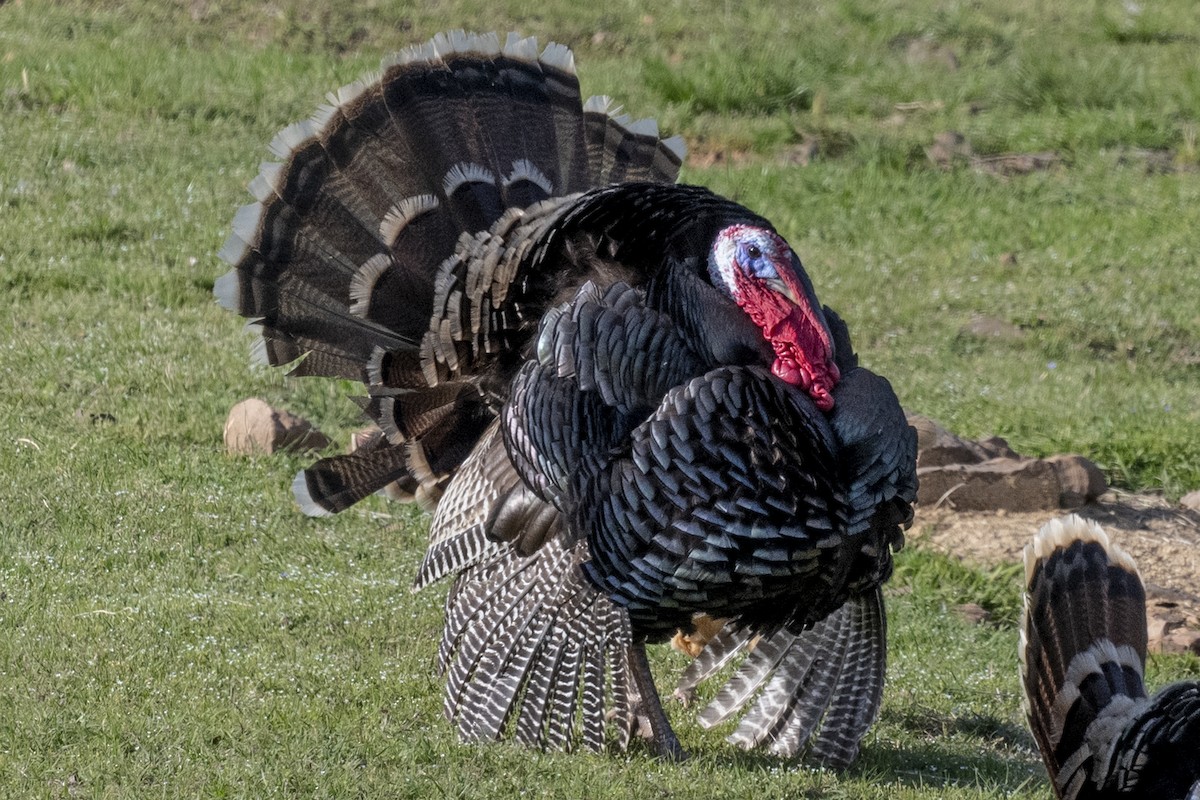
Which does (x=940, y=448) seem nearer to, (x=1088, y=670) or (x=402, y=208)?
(x=402, y=208)

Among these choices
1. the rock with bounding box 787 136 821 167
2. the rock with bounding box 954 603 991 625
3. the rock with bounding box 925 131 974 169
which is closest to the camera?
the rock with bounding box 954 603 991 625

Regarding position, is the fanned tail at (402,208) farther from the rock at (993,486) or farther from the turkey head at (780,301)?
the rock at (993,486)

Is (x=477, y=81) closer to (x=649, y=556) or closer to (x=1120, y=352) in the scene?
(x=649, y=556)

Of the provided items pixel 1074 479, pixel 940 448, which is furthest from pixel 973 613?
pixel 1074 479

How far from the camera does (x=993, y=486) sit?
7254 millimetres

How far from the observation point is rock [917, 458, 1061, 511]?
7.24 m

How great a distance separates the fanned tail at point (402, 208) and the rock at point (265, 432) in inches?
62.0

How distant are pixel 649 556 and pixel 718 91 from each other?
26.8 ft

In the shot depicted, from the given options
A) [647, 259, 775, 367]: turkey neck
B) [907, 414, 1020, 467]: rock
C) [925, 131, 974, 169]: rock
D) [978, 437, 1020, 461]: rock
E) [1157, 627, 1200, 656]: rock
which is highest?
[647, 259, 775, 367]: turkey neck

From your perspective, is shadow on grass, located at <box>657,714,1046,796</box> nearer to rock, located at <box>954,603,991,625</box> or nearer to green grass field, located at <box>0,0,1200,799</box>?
green grass field, located at <box>0,0,1200,799</box>

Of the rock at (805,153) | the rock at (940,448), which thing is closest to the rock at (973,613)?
the rock at (940,448)

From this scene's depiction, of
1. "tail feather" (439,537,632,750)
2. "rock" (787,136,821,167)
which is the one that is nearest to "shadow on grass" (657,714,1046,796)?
"tail feather" (439,537,632,750)

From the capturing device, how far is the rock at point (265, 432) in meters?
7.28

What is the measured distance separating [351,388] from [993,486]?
298 centimetres
